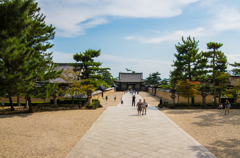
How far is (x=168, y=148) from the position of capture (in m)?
7.26

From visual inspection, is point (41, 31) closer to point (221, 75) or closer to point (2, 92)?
point (2, 92)

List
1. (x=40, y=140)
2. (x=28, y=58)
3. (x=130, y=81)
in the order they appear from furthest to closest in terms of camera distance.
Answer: (x=130, y=81)
(x=28, y=58)
(x=40, y=140)

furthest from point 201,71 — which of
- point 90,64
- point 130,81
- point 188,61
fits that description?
point 130,81

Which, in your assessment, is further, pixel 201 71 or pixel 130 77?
pixel 130 77

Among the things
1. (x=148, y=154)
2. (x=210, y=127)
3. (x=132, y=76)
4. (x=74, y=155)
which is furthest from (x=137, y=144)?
(x=132, y=76)

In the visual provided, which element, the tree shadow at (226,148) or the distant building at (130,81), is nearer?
the tree shadow at (226,148)

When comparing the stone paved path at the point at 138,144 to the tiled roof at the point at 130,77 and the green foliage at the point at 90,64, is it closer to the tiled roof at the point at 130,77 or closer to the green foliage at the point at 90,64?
the green foliage at the point at 90,64

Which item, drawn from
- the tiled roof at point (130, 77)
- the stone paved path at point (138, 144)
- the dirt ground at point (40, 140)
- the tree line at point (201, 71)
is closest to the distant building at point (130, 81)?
the tiled roof at point (130, 77)

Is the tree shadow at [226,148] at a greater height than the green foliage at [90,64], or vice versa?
the green foliage at [90,64]

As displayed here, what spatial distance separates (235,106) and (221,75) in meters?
4.15

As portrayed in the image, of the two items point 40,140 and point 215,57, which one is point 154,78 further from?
point 40,140

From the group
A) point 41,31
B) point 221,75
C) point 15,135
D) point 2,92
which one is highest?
point 41,31

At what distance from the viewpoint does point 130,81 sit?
6988 centimetres

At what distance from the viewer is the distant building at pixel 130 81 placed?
70.1m
